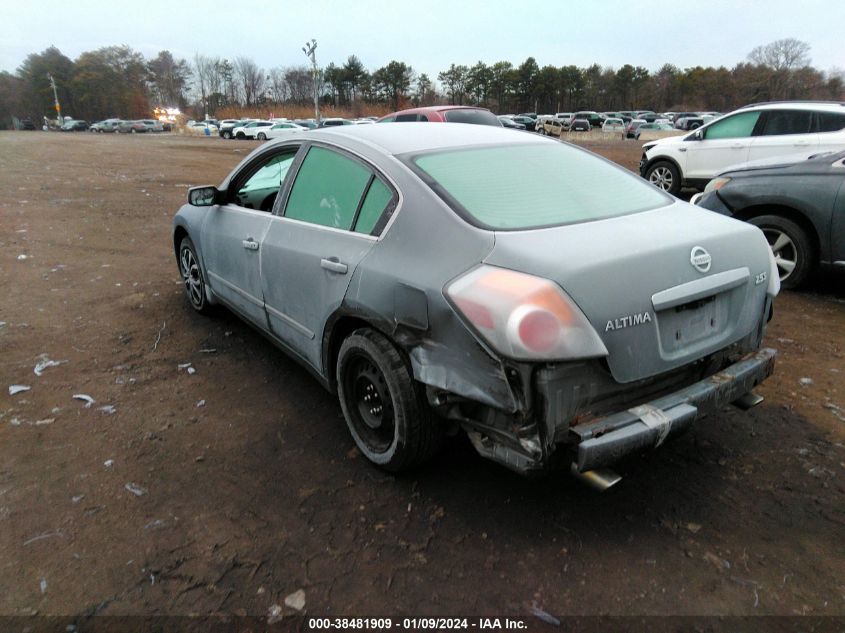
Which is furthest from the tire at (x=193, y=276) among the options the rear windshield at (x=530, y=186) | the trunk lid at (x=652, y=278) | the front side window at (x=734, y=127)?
the front side window at (x=734, y=127)

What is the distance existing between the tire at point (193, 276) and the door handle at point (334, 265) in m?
2.24

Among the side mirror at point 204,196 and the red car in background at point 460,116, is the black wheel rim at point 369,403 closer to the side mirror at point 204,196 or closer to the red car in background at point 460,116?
the side mirror at point 204,196

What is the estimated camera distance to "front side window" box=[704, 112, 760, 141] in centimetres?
957

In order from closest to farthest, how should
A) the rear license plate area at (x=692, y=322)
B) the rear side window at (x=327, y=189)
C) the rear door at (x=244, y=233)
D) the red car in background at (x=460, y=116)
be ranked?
1. the rear license plate area at (x=692, y=322)
2. the rear side window at (x=327, y=189)
3. the rear door at (x=244, y=233)
4. the red car in background at (x=460, y=116)

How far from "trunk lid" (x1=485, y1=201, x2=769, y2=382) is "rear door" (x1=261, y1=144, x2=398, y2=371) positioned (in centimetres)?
78

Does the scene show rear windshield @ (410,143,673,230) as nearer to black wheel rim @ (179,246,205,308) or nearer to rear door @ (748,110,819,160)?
black wheel rim @ (179,246,205,308)

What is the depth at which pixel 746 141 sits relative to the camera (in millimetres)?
9562

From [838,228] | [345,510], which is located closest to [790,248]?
[838,228]

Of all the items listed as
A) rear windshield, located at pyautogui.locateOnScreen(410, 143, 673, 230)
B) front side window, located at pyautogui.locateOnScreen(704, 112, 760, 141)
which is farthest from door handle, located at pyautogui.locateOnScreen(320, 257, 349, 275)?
front side window, located at pyautogui.locateOnScreen(704, 112, 760, 141)

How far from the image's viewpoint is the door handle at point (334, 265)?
2816 mm

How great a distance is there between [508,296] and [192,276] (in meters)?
3.79

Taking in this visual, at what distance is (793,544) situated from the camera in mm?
2375

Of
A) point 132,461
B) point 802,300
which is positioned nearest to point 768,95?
point 802,300

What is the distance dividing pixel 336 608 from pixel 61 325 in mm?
3947
